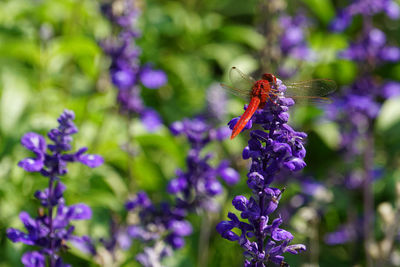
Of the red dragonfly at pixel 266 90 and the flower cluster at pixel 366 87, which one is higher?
the flower cluster at pixel 366 87

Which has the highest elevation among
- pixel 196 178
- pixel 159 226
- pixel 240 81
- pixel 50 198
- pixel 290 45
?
pixel 290 45

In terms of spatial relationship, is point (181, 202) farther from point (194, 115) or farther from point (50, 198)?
point (194, 115)

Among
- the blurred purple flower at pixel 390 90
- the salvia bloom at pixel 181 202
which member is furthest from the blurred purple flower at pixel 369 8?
the salvia bloom at pixel 181 202

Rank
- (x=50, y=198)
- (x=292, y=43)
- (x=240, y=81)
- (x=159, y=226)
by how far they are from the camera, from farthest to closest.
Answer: (x=292, y=43), (x=159, y=226), (x=240, y=81), (x=50, y=198)

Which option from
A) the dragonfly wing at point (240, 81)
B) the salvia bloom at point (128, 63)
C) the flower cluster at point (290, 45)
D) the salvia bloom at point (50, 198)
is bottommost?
the salvia bloom at point (50, 198)

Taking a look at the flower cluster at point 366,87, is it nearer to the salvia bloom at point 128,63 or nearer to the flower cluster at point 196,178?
the flower cluster at point 196,178

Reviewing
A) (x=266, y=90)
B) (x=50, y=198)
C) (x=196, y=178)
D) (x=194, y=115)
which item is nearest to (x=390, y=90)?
(x=194, y=115)

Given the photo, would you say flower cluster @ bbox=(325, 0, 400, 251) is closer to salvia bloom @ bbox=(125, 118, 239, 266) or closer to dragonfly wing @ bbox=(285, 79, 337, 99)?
salvia bloom @ bbox=(125, 118, 239, 266)
